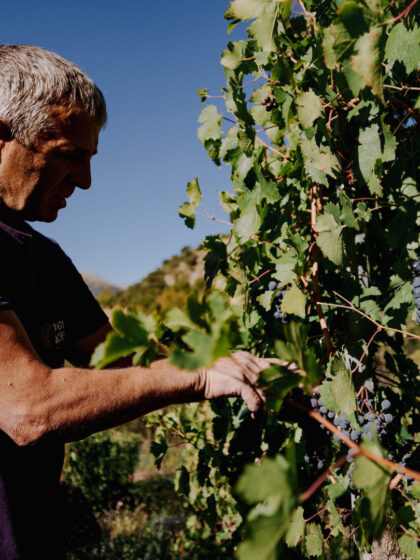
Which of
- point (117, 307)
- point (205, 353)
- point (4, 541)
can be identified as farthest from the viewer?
point (4, 541)

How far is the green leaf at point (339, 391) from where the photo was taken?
1187 mm

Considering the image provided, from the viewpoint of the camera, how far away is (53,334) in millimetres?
1644

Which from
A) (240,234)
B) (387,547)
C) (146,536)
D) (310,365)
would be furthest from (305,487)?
(146,536)

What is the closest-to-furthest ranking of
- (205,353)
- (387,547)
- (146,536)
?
(205,353) → (387,547) → (146,536)

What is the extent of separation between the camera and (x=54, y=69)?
155 cm

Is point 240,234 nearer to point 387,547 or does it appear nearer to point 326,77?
point 326,77

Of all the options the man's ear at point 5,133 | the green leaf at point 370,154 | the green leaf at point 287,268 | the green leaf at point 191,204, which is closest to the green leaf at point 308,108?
the green leaf at point 370,154

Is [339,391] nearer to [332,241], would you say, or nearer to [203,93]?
[332,241]

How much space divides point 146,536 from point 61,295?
5.69 metres

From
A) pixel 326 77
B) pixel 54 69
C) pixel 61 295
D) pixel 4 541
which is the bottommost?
pixel 4 541

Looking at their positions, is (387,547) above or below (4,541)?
below

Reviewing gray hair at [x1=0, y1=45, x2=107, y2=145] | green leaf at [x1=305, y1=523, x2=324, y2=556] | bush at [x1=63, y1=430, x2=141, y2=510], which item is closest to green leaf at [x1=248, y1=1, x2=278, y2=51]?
gray hair at [x1=0, y1=45, x2=107, y2=145]

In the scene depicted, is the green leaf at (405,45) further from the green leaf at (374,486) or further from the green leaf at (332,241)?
the green leaf at (374,486)

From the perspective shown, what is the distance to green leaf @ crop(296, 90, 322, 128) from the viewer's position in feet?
4.29
